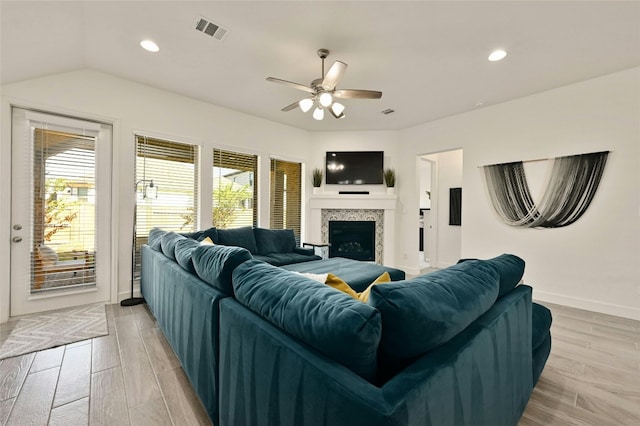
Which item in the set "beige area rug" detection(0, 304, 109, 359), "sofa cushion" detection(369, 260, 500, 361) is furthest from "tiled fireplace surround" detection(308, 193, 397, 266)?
"sofa cushion" detection(369, 260, 500, 361)

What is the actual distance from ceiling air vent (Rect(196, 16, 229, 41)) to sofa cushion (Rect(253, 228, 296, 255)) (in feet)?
8.78

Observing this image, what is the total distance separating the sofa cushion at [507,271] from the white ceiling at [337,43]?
2.05 meters

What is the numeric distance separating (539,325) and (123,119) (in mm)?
4764

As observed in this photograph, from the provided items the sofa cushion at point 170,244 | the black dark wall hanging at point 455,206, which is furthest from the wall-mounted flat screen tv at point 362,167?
the sofa cushion at point 170,244

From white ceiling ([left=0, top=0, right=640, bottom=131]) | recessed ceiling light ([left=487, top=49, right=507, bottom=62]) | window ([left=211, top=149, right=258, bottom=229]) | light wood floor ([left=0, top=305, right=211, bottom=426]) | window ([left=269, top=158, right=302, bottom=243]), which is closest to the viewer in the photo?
light wood floor ([left=0, top=305, right=211, bottom=426])

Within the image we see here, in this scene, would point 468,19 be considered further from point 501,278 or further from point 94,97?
point 94,97

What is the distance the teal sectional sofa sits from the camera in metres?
0.76

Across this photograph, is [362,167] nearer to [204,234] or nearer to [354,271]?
[354,271]

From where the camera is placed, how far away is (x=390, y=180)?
543cm

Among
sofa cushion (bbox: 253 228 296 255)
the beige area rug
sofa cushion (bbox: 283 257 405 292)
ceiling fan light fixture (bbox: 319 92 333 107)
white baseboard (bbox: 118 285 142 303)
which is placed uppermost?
ceiling fan light fixture (bbox: 319 92 333 107)


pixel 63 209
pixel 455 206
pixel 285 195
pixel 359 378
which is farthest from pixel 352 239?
pixel 359 378

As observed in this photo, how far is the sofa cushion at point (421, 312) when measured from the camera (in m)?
0.83

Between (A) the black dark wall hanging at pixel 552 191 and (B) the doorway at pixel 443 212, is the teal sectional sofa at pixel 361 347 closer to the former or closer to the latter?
(A) the black dark wall hanging at pixel 552 191

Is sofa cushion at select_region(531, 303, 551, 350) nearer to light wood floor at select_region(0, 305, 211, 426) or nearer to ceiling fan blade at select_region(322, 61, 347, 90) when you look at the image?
light wood floor at select_region(0, 305, 211, 426)
